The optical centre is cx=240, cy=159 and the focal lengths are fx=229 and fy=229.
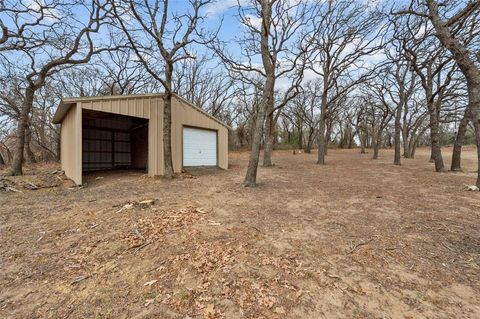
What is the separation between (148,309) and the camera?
7.15ft

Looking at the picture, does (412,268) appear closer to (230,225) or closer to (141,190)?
(230,225)

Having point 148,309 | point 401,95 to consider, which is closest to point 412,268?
point 148,309

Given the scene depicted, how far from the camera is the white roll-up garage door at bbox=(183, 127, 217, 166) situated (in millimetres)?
11234

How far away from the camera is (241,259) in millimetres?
2932

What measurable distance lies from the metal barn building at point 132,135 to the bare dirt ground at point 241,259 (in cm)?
428

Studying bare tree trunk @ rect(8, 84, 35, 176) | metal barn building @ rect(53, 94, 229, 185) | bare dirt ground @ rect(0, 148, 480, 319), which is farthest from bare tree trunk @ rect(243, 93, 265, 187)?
bare tree trunk @ rect(8, 84, 35, 176)

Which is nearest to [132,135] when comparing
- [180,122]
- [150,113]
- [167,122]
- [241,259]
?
→ [180,122]

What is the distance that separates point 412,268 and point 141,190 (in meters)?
6.68

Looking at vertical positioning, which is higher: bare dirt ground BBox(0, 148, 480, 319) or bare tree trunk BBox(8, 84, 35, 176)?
bare tree trunk BBox(8, 84, 35, 176)

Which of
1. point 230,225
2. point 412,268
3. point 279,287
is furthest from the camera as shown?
point 230,225

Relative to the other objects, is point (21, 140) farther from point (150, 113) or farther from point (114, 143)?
point (150, 113)

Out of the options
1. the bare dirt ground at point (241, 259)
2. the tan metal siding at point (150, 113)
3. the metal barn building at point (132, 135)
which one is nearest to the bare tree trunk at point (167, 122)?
the tan metal siding at point (150, 113)

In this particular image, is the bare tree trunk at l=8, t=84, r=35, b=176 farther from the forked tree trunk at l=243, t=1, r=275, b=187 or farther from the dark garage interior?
the forked tree trunk at l=243, t=1, r=275, b=187

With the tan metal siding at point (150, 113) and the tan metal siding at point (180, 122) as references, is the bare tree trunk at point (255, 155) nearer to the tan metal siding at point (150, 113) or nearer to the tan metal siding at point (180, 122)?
the tan metal siding at point (180, 122)
